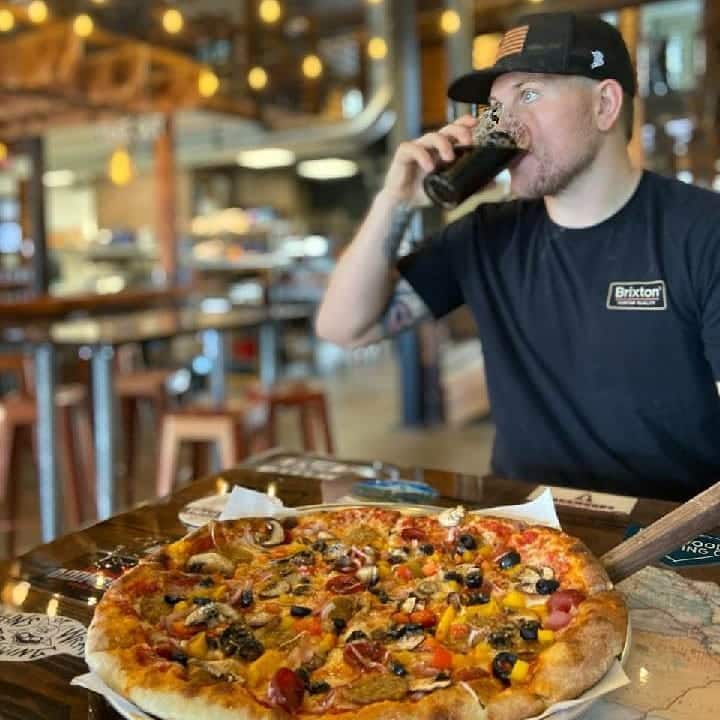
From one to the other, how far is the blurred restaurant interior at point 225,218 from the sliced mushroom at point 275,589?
113 cm

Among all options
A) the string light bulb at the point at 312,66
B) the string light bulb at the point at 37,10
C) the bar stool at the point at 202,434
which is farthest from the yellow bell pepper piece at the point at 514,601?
the string light bulb at the point at 312,66

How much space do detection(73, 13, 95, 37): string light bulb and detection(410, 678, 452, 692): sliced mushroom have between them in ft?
24.4

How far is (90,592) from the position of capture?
1173 mm

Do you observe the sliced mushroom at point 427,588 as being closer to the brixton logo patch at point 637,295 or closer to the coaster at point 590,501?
the coaster at point 590,501

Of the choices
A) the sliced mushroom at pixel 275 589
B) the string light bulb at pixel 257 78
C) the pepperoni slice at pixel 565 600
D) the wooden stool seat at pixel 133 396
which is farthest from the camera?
the string light bulb at pixel 257 78

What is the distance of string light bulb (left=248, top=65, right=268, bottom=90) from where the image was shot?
32.2 feet

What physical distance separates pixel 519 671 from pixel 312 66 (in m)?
9.98

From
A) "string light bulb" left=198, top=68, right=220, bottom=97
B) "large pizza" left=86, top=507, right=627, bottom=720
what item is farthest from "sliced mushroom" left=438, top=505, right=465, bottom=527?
"string light bulb" left=198, top=68, right=220, bottom=97

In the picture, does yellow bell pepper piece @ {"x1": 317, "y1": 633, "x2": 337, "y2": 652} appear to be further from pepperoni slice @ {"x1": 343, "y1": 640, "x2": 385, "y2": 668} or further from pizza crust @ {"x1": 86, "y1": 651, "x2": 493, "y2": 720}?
pizza crust @ {"x1": 86, "y1": 651, "x2": 493, "y2": 720}

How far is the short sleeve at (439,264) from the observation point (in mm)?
2111

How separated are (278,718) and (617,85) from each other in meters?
1.47

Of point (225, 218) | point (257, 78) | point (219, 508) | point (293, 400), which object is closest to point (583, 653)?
point (219, 508)

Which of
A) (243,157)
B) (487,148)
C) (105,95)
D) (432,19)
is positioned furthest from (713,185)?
(243,157)

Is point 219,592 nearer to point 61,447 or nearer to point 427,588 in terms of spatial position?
point 427,588
